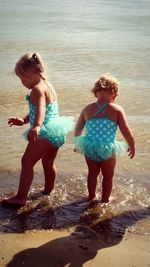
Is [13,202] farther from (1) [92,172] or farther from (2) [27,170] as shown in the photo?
(1) [92,172]

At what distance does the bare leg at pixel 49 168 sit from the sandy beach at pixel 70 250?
84 centimetres

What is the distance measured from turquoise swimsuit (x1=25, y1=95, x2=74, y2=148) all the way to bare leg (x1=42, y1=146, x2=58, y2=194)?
14 cm

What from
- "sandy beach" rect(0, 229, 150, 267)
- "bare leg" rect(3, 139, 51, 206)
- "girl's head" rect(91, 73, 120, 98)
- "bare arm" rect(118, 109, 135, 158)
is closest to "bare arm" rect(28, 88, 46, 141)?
"bare leg" rect(3, 139, 51, 206)

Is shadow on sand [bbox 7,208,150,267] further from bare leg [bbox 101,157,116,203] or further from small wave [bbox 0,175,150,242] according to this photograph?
bare leg [bbox 101,157,116,203]

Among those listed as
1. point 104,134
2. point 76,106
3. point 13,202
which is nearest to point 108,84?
point 104,134

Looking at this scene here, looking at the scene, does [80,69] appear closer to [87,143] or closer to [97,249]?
[87,143]

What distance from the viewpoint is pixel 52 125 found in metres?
4.25

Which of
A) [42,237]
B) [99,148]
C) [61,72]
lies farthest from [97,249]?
[61,72]

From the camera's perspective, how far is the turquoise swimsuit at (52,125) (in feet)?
13.8

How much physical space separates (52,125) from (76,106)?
10.9 feet

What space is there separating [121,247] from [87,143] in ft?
3.50

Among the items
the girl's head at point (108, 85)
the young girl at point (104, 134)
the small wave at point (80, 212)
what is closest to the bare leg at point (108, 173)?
the young girl at point (104, 134)

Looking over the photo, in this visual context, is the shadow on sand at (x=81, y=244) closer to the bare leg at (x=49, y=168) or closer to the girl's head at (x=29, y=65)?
the bare leg at (x=49, y=168)

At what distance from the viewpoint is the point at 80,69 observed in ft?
33.9
